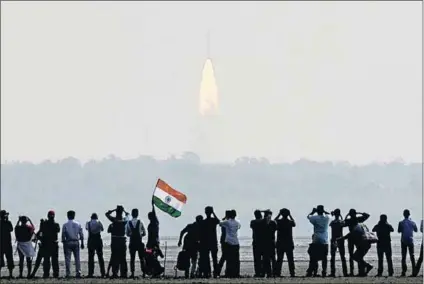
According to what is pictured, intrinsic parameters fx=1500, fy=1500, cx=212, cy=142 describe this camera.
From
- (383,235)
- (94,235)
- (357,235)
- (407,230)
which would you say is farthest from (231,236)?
(407,230)

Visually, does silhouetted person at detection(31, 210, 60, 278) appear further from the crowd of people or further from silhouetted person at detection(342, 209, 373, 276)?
silhouetted person at detection(342, 209, 373, 276)

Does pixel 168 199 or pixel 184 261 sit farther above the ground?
pixel 168 199

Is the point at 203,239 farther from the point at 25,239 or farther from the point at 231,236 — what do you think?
the point at 25,239

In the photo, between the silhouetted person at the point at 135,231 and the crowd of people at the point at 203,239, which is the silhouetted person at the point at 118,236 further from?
the silhouetted person at the point at 135,231

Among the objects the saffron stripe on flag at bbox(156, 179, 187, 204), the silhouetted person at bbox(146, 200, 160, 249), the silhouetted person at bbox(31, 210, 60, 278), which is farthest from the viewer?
the saffron stripe on flag at bbox(156, 179, 187, 204)

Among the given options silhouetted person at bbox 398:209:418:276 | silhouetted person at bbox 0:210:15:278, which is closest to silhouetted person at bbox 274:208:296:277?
silhouetted person at bbox 398:209:418:276

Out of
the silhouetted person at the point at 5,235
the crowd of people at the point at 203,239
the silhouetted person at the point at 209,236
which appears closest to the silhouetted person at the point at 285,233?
the crowd of people at the point at 203,239
